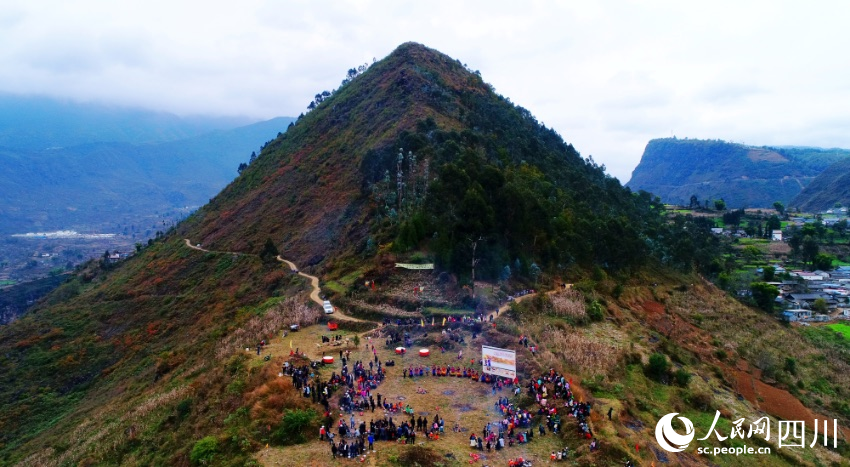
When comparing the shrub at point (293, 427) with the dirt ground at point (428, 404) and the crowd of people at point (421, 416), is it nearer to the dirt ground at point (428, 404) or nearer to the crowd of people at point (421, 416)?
the dirt ground at point (428, 404)

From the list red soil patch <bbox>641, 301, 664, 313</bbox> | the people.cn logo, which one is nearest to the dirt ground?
the people.cn logo

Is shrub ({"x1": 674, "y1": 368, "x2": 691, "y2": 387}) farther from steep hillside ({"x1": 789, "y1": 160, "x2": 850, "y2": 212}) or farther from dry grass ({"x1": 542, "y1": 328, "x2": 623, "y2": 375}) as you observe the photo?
steep hillside ({"x1": 789, "y1": 160, "x2": 850, "y2": 212})

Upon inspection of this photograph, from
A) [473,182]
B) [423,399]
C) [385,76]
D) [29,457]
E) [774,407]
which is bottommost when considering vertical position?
[29,457]

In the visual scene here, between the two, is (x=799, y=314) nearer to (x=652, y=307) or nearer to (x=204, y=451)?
(x=652, y=307)

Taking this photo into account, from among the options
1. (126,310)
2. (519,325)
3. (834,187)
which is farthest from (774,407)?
(834,187)

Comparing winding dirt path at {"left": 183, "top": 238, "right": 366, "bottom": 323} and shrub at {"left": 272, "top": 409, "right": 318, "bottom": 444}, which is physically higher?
winding dirt path at {"left": 183, "top": 238, "right": 366, "bottom": 323}

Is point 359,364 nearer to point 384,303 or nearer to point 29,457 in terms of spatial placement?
point 384,303

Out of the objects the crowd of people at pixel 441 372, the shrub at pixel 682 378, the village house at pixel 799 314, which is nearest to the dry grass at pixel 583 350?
the shrub at pixel 682 378
